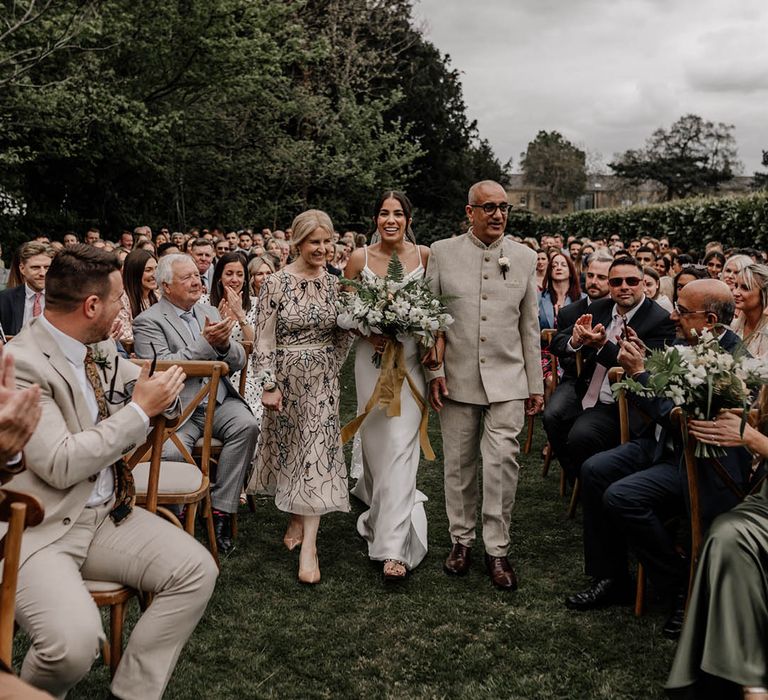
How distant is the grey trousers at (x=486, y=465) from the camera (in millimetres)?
4773

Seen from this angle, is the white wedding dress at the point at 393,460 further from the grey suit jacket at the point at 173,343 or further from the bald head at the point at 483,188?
the grey suit jacket at the point at 173,343

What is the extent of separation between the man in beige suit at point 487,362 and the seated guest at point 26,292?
13.8 ft

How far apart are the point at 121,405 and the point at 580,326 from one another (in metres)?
2.78

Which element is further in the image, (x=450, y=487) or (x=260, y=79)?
(x=260, y=79)

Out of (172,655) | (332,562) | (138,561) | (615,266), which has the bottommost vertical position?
(332,562)

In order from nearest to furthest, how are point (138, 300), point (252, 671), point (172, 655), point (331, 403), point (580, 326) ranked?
point (172, 655) < point (252, 671) < point (580, 326) < point (331, 403) < point (138, 300)

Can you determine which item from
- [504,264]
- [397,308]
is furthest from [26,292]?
[504,264]

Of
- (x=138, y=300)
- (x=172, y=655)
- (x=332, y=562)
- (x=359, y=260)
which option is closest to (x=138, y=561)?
(x=172, y=655)

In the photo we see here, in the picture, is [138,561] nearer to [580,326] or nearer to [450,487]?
[450,487]

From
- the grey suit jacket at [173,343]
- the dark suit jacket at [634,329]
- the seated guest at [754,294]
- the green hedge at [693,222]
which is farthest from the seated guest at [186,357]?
the green hedge at [693,222]

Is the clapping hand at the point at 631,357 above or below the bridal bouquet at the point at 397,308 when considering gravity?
below

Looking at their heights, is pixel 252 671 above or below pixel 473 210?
below

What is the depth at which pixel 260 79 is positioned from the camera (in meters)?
20.3

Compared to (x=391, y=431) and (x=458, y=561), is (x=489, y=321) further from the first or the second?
(x=458, y=561)
